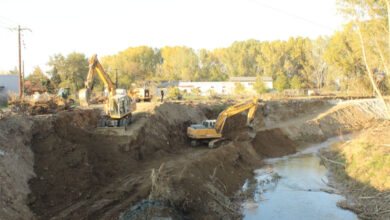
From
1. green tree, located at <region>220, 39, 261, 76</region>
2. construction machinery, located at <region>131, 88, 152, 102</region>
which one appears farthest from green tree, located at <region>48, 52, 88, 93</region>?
green tree, located at <region>220, 39, 261, 76</region>

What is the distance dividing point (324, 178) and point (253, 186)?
5.11 m

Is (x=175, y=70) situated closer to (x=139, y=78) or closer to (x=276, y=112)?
(x=139, y=78)

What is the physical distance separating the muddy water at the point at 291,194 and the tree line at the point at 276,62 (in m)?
10.2

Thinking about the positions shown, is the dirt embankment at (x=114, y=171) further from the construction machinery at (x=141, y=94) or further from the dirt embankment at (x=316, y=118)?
the dirt embankment at (x=316, y=118)

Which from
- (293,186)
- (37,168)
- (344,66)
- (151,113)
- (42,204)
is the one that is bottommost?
(293,186)

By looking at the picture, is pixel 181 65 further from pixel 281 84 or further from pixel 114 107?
pixel 114 107

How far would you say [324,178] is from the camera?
65.9ft

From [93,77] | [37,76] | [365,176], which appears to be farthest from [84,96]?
[37,76]

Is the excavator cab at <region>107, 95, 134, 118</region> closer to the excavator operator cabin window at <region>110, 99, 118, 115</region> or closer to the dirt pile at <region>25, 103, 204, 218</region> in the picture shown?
the excavator operator cabin window at <region>110, 99, 118, 115</region>

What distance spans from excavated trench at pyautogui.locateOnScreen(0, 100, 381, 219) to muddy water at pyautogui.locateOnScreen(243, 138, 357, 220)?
2.96ft

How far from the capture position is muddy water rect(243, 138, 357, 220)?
14.4 metres

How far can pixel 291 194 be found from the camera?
1708 centimetres

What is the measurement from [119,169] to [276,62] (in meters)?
73.2

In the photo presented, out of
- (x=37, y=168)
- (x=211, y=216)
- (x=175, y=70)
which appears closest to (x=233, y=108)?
(x=211, y=216)
